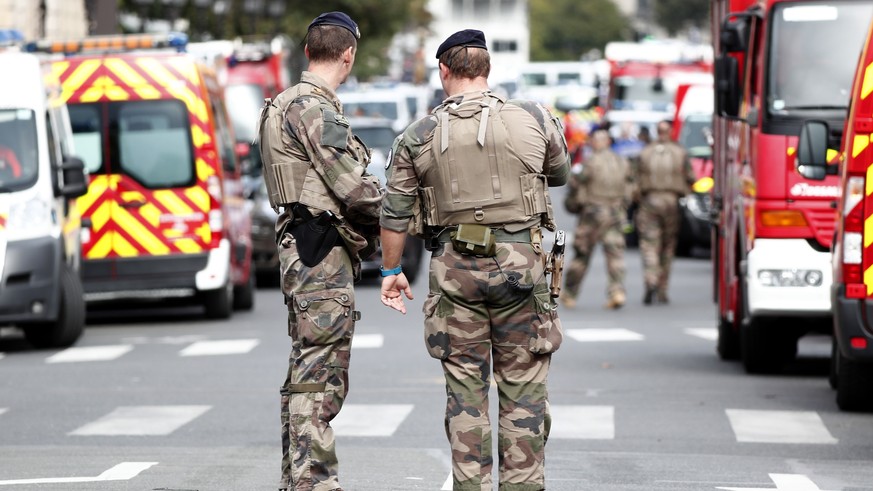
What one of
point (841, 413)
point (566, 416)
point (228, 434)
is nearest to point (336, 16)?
point (228, 434)

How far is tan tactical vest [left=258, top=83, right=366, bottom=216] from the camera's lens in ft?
24.5

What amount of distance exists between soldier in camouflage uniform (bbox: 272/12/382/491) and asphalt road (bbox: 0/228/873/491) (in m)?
1.05

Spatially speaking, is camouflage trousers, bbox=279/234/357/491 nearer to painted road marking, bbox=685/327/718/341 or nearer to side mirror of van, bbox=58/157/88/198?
side mirror of van, bbox=58/157/88/198

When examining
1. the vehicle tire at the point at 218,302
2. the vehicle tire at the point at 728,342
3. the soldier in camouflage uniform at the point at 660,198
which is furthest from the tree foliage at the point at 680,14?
the vehicle tire at the point at 728,342

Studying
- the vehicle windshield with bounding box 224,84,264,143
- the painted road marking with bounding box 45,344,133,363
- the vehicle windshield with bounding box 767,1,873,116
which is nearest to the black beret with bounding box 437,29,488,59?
the vehicle windshield with bounding box 767,1,873,116

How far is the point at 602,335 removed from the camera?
56.3 feet

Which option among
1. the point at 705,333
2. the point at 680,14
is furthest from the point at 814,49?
the point at 680,14

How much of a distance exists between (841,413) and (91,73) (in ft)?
30.5

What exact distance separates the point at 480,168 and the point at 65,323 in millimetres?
9403

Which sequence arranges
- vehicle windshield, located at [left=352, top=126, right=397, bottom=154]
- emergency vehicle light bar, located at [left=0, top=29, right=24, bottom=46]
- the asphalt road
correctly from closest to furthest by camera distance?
the asphalt road < emergency vehicle light bar, located at [left=0, top=29, right=24, bottom=46] < vehicle windshield, located at [left=352, top=126, right=397, bottom=154]

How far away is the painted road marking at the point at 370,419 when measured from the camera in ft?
34.6

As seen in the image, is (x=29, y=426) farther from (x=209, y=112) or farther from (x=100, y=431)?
(x=209, y=112)

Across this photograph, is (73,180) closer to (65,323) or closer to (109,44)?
(65,323)

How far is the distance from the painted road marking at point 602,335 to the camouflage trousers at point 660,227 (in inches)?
147
